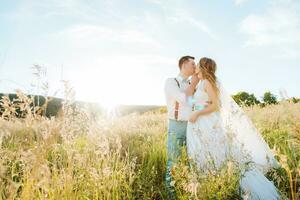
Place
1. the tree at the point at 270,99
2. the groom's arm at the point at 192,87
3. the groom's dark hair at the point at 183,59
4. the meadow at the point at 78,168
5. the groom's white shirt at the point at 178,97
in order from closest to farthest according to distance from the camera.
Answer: the meadow at the point at 78,168 < the groom's white shirt at the point at 178,97 < the groom's arm at the point at 192,87 < the groom's dark hair at the point at 183,59 < the tree at the point at 270,99

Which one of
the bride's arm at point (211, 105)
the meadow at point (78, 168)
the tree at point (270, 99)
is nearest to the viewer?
the meadow at point (78, 168)

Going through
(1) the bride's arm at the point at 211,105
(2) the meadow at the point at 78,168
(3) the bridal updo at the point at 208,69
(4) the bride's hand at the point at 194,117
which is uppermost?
(3) the bridal updo at the point at 208,69

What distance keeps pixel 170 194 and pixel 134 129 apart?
11.4 feet

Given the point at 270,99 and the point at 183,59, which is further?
the point at 270,99

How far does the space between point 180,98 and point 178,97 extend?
3cm

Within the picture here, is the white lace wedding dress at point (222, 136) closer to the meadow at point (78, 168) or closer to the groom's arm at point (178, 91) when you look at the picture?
the groom's arm at point (178, 91)

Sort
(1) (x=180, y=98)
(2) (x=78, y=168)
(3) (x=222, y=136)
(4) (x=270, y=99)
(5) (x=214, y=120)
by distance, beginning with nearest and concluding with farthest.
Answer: (2) (x=78, y=168) → (3) (x=222, y=136) → (5) (x=214, y=120) → (1) (x=180, y=98) → (4) (x=270, y=99)

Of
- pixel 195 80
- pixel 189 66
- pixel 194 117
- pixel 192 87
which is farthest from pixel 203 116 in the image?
pixel 189 66

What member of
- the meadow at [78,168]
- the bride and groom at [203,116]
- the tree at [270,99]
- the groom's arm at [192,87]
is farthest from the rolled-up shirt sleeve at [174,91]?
the tree at [270,99]

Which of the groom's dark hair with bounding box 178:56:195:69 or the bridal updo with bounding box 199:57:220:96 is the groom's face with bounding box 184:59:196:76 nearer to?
the groom's dark hair with bounding box 178:56:195:69

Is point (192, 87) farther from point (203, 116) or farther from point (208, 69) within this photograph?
point (203, 116)

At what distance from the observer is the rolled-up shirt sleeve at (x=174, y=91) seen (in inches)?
213

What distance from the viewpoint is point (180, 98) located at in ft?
17.7

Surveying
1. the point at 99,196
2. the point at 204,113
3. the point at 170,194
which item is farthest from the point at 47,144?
the point at 204,113
